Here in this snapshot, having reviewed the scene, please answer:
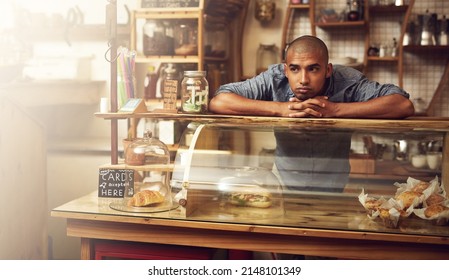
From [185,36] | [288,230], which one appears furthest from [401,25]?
[288,230]

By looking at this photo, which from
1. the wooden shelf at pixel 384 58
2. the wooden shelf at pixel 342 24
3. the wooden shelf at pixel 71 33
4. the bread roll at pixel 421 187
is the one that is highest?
the wooden shelf at pixel 342 24

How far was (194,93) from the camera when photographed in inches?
74.3

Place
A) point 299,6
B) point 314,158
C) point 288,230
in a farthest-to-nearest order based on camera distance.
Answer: point 299,6, point 314,158, point 288,230

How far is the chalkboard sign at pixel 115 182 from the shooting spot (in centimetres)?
188

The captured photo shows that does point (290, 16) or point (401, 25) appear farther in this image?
point (290, 16)

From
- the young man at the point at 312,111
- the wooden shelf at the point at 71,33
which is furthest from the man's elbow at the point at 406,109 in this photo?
the wooden shelf at the point at 71,33

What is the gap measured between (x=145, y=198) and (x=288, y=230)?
0.48 m

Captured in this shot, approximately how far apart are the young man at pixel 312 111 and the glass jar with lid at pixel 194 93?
0.35 feet

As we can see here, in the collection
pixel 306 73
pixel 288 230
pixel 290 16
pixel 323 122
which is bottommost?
pixel 288 230

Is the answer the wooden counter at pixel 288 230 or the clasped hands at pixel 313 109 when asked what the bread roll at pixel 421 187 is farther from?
the clasped hands at pixel 313 109

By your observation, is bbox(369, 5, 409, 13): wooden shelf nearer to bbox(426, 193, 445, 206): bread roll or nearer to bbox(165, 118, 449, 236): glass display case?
bbox(165, 118, 449, 236): glass display case

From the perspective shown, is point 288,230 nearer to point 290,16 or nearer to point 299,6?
point 299,6
